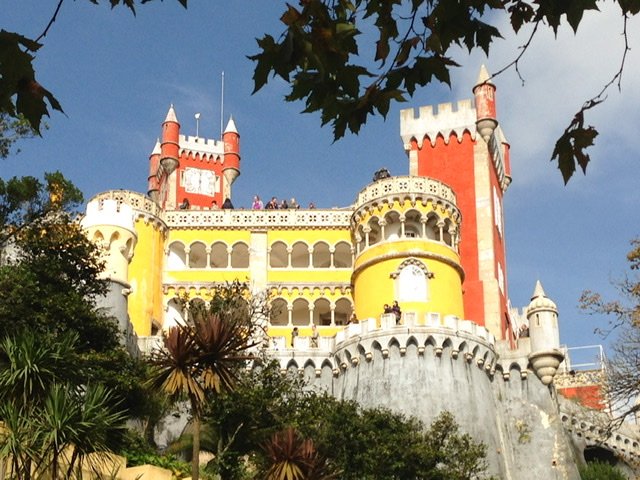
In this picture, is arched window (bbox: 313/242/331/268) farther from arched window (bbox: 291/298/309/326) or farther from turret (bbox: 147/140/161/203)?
turret (bbox: 147/140/161/203)

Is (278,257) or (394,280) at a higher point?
(278,257)

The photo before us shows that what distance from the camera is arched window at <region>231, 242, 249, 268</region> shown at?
56.7 meters

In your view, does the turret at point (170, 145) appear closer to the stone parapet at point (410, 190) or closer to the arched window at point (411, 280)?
the stone parapet at point (410, 190)

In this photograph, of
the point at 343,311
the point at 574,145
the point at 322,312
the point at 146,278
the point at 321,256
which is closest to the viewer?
the point at 574,145

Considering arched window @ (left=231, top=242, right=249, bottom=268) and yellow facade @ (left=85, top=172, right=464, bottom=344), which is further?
arched window @ (left=231, top=242, right=249, bottom=268)

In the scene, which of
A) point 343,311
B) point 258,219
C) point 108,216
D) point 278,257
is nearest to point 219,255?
point 258,219

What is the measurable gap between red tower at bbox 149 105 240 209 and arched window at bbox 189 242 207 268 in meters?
15.0

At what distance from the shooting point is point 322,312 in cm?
5625

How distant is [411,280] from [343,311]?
7324 mm

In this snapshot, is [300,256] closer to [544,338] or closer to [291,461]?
[544,338]

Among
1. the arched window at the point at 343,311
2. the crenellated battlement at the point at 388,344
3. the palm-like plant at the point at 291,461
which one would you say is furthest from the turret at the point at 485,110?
the palm-like plant at the point at 291,461

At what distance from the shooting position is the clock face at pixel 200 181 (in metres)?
75.6

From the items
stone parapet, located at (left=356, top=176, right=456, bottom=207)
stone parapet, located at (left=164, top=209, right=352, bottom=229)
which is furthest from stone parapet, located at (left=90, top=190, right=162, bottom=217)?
stone parapet, located at (left=356, top=176, right=456, bottom=207)

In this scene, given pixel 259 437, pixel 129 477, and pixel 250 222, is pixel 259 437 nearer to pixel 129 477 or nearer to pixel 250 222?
pixel 129 477
